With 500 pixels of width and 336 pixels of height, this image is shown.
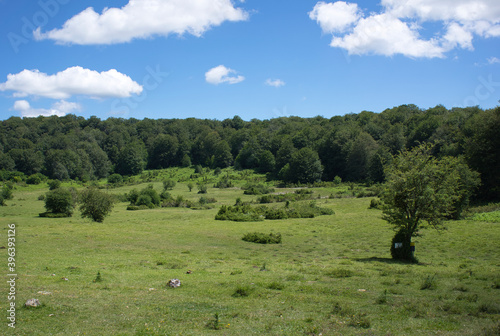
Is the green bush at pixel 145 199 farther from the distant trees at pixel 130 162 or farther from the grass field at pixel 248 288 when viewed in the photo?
the distant trees at pixel 130 162

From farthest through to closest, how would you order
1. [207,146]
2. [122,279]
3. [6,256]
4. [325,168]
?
[207,146], [325,168], [6,256], [122,279]

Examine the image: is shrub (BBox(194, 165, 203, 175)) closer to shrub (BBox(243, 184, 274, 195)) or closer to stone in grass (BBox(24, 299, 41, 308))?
shrub (BBox(243, 184, 274, 195))

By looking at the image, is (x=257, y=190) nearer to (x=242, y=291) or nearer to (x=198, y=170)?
(x=198, y=170)

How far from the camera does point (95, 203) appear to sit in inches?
1500

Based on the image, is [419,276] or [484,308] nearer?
[484,308]

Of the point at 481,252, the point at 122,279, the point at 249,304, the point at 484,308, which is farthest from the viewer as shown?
the point at 481,252

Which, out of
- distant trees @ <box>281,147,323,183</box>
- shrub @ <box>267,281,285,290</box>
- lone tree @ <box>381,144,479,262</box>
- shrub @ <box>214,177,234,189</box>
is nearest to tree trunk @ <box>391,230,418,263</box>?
lone tree @ <box>381,144,479,262</box>

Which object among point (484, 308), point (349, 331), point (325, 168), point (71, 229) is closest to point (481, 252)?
point (484, 308)

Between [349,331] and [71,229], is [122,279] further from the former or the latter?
[71,229]

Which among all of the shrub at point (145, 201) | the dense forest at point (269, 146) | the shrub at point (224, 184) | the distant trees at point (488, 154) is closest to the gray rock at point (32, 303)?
the shrub at point (145, 201)

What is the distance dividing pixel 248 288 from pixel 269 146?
4767 inches

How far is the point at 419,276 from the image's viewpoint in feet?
49.3

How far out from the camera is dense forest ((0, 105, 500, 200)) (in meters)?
68.6

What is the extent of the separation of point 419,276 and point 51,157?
122 metres
